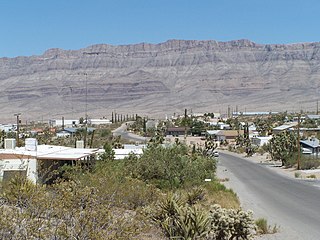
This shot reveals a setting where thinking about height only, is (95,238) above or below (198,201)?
above

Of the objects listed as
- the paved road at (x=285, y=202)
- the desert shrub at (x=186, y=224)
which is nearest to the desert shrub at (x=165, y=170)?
the paved road at (x=285, y=202)

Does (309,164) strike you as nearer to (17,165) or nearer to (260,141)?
(17,165)

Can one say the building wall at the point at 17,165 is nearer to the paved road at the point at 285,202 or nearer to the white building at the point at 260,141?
the paved road at the point at 285,202

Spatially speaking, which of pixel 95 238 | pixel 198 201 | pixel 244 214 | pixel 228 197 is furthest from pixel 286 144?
pixel 95 238

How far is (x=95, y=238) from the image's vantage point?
8.79m

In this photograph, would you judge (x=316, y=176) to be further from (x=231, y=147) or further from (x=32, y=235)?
(x=231, y=147)

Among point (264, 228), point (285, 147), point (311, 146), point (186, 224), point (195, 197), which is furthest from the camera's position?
point (311, 146)

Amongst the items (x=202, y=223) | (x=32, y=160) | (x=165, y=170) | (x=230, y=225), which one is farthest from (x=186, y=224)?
(x=32, y=160)

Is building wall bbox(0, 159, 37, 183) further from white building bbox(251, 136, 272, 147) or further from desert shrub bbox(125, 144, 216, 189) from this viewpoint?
white building bbox(251, 136, 272, 147)

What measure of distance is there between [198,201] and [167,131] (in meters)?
98.0

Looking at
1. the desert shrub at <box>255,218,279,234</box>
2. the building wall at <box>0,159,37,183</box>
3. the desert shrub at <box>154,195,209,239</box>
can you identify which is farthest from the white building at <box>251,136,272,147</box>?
the desert shrub at <box>154,195,209,239</box>

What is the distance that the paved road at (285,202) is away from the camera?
20.4 metres

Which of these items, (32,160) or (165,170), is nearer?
(165,170)

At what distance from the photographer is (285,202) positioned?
29.7m
